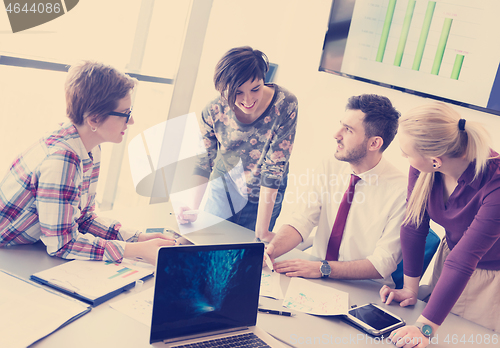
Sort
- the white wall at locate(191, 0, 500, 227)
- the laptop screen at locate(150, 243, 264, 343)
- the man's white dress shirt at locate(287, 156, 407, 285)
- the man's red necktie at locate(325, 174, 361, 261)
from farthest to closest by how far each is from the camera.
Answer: the white wall at locate(191, 0, 500, 227)
the man's red necktie at locate(325, 174, 361, 261)
the man's white dress shirt at locate(287, 156, 407, 285)
the laptop screen at locate(150, 243, 264, 343)

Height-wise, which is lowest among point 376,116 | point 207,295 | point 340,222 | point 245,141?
point 207,295

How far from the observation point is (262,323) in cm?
116

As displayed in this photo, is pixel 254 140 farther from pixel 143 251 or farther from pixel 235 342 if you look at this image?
pixel 235 342

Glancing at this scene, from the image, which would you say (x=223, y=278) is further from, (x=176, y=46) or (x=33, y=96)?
(x=176, y=46)

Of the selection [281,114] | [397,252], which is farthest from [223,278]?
[281,114]

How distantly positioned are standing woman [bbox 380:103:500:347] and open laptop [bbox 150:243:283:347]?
0.49 meters

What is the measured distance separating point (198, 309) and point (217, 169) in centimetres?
123

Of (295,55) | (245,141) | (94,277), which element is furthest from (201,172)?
(295,55)

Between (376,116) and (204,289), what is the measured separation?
1.19 metres

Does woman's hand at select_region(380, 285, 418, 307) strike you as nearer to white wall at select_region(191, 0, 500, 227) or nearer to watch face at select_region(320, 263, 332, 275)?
watch face at select_region(320, 263, 332, 275)

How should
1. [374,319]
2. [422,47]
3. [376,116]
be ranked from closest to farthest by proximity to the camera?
[374,319]
[376,116]
[422,47]

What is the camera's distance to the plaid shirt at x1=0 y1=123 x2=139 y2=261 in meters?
1.23

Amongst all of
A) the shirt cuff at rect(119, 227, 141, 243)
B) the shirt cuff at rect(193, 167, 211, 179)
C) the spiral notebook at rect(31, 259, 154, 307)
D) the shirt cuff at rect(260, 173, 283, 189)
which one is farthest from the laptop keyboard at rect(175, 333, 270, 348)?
the shirt cuff at rect(193, 167, 211, 179)

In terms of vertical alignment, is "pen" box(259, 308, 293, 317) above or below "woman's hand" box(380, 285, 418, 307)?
below
